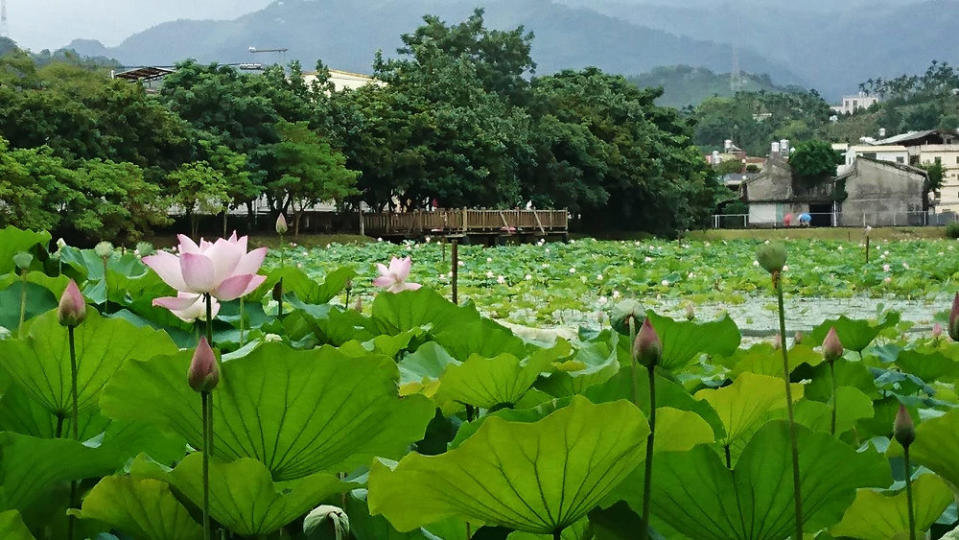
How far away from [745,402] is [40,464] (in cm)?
47

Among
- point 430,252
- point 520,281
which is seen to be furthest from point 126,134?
point 520,281

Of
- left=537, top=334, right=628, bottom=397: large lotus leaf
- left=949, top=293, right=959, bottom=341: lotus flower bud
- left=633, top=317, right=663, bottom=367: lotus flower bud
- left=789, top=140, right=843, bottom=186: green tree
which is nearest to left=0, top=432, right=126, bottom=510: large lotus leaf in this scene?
left=633, top=317, right=663, bottom=367: lotus flower bud

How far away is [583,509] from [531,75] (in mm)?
26971

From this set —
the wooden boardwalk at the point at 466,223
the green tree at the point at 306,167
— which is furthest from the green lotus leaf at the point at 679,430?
the wooden boardwalk at the point at 466,223

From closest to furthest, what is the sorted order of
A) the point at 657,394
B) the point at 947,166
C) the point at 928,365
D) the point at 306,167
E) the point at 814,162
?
the point at 657,394, the point at 928,365, the point at 306,167, the point at 814,162, the point at 947,166

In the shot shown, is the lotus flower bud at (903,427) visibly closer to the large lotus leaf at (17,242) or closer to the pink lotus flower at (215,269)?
the pink lotus flower at (215,269)

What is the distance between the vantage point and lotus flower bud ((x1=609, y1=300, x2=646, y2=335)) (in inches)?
28.6

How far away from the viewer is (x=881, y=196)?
3631 centimetres

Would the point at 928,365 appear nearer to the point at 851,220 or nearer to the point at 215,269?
the point at 215,269

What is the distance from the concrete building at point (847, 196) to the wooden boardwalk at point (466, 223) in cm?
1814

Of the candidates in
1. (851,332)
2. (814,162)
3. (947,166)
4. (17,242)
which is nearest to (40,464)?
(17,242)

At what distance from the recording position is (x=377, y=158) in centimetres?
1984

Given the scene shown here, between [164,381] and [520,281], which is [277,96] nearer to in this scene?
[520,281]

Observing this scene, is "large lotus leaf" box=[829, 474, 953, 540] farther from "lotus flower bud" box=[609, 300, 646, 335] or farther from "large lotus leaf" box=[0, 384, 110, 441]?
"large lotus leaf" box=[0, 384, 110, 441]
